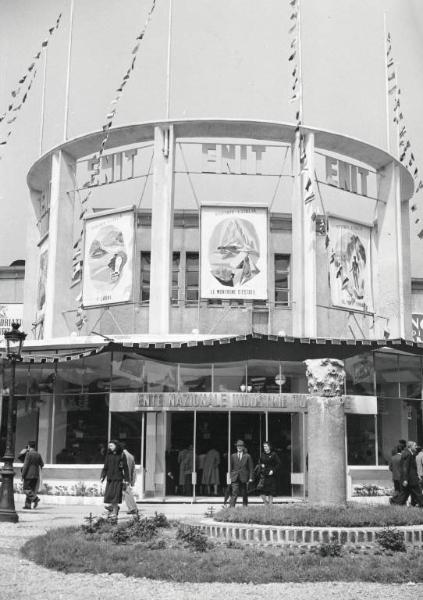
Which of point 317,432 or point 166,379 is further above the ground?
point 166,379

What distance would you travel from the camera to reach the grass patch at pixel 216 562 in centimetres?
1010

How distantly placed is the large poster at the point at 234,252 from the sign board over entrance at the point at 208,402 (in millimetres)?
4483

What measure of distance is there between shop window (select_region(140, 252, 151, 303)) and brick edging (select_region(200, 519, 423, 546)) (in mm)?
19377

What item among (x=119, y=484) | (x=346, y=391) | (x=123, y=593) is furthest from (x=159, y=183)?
(x=123, y=593)

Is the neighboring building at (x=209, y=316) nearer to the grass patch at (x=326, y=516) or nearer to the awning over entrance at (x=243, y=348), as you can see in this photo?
the awning over entrance at (x=243, y=348)

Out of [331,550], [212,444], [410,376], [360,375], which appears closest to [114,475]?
[331,550]

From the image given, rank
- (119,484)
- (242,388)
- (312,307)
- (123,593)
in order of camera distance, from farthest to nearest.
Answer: (312,307), (242,388), (119,484), (123,593)

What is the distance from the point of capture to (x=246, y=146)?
30.0 metres

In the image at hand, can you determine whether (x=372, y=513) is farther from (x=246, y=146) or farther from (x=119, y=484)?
(x=246, y=146)

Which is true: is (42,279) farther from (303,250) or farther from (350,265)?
(350,265)

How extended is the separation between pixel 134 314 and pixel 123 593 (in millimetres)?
21991

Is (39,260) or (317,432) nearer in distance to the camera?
(317,432)

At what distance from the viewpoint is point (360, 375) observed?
27812 millimetres

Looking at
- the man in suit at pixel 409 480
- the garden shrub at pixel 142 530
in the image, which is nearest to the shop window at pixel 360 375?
the man in suit at pixel 409 480
